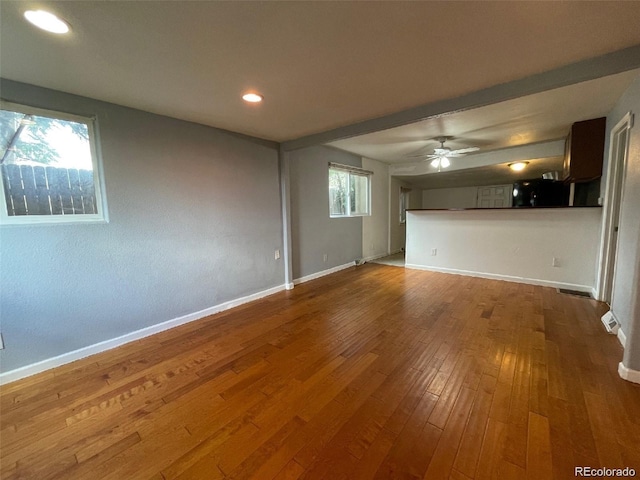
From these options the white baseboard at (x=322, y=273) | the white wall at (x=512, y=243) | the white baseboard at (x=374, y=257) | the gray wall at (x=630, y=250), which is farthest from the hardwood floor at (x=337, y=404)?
the white baseboard at (x=374, y=257)

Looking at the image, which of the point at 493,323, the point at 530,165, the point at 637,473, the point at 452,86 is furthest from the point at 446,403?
the point at 530,165

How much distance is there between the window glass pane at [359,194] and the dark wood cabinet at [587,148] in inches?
128

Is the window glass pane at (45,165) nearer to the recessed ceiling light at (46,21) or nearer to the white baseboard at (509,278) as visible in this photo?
the recessed ceiling light at (46,21)

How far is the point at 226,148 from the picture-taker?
3127mm

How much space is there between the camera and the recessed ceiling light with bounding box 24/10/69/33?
1242 millimetres

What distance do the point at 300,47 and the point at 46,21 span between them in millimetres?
1264

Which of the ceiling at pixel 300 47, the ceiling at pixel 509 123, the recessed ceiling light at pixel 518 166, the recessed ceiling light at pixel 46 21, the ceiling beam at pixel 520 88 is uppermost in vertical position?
the ceiling at pixel 509 123

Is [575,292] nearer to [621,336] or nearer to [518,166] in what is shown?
[621,336]

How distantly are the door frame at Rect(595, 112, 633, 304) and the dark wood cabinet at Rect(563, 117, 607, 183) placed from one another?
0.97 feet

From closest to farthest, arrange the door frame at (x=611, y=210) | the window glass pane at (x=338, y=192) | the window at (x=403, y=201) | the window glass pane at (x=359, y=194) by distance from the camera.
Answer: the door frame at (x=611, y=210)
the window glass pane at (x=338, y=192)
the window glass pane at (x=359, y=194)
the window at (x=403, y=201)

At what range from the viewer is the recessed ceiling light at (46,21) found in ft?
4.08

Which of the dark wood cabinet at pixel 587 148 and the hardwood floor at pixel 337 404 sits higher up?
the dark wood cabinet at pixel 587 148

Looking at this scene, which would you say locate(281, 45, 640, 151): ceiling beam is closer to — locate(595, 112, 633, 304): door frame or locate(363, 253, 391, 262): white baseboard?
locate(595, 112, 633, 304): door frame

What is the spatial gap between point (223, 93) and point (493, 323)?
132 inches
